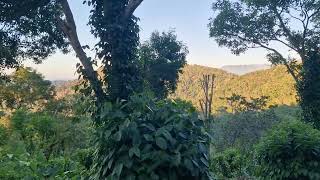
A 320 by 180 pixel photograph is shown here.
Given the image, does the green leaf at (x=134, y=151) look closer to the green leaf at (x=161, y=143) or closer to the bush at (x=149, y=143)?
the bush at (x=149, y=143)

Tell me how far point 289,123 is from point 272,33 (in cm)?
1342

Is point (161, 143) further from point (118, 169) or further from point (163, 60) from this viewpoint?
point (163, 60)

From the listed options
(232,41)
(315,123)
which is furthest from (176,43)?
(315,123)

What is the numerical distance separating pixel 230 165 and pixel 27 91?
2232 cm

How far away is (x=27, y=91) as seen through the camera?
106 feet

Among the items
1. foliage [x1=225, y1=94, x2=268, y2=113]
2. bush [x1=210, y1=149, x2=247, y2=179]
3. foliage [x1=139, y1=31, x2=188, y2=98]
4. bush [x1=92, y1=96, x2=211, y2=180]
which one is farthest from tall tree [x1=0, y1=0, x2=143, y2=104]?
foliage [x1=225, y1=94, x2=268, y2=113]

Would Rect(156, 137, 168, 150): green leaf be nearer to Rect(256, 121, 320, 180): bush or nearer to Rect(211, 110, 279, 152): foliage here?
Rect(256, 121, 320, 180): bush

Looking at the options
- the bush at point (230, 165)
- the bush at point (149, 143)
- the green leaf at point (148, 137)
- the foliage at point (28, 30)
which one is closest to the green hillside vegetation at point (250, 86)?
the bush at point (230, 165)

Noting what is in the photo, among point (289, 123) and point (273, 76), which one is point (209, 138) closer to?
point (289, 123)

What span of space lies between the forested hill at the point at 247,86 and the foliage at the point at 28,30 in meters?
37.2

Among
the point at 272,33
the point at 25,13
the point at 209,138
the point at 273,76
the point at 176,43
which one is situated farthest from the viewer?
the point at 273,76

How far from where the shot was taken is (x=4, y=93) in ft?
99.5

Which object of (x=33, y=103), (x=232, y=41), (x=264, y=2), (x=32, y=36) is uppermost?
(x=264, y=2)

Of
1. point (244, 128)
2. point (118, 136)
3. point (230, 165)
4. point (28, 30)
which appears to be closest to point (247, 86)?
point (244, 128)
